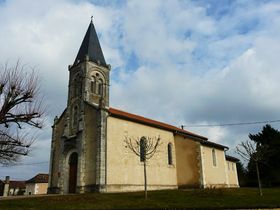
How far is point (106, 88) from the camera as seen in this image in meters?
30.6

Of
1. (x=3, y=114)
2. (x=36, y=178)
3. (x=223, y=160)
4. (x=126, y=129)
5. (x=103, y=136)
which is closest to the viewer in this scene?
(x=3, y=114)

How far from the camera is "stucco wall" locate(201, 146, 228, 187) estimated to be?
30430 millimetres

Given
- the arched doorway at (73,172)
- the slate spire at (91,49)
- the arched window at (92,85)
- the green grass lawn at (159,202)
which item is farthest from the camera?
the slate spire at (91,49)

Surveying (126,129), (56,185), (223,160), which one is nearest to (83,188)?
(56,185)

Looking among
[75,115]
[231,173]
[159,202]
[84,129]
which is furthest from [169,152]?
[159,202]

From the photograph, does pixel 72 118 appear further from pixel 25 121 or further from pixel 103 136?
pixel 25 121

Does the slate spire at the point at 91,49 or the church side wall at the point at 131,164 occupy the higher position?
the slate spire at the point at 91,49

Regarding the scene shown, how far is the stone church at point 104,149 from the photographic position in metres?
25.0

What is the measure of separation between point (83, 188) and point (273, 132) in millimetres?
31120

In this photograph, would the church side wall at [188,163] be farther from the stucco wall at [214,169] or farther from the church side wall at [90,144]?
the church side wall at [90,144]

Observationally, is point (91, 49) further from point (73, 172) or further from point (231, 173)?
point (231, 173)

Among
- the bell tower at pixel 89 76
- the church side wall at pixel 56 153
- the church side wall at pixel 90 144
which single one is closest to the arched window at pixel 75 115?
the bell tower at pixel 89 76

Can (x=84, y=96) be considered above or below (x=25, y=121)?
above

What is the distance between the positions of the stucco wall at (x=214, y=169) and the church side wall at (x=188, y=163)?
922 mm
